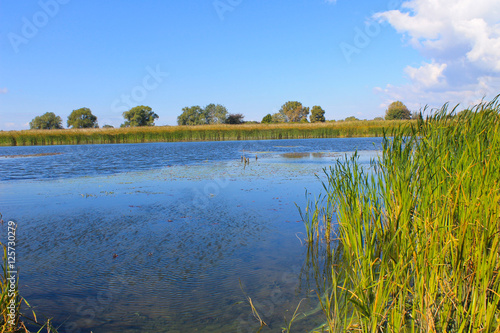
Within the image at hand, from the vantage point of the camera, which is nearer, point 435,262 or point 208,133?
point 435,262

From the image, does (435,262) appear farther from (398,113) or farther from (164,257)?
(398,113)

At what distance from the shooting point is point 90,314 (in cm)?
361

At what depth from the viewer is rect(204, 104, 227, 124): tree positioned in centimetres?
8394

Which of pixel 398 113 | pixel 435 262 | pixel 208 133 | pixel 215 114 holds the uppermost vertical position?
pixel 215 114

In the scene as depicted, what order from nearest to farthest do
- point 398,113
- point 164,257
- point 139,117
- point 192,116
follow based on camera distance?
1. point 164,257
2. point 398,113
3. point 139,117
4. point 192,116

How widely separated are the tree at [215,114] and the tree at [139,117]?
1414 centimetres

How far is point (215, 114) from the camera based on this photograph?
85688mm

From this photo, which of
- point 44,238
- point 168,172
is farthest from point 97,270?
point 168,172

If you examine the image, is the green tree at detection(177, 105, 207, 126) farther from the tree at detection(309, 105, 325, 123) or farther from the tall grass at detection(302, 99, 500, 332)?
the tall grass at detection(302, 99, 500, 332)

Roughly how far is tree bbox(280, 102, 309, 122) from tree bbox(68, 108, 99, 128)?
52.7 metres

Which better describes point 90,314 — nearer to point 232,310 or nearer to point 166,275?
point 166,275

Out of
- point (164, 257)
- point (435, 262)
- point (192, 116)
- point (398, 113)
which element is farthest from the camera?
Result: point (192, 116)

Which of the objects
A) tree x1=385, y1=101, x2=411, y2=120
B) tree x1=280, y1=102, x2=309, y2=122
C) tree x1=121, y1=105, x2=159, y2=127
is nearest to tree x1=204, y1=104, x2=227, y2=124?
tree x1=121, y1=105, x2=159, y2=127

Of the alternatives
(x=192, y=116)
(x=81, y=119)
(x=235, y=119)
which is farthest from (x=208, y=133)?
(x=81, y=119)
